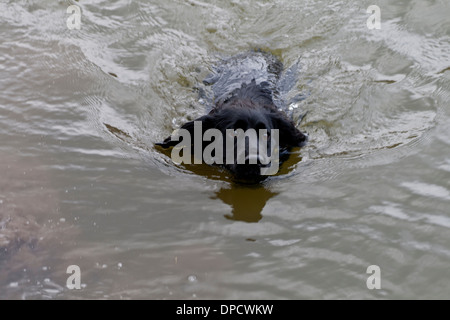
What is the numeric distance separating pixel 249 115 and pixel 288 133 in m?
0.57

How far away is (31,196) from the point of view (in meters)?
4.61

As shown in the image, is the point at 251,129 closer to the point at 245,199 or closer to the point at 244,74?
the point at 245,199

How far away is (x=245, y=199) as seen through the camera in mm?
4918

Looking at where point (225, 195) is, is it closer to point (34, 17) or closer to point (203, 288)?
point (203, 288)

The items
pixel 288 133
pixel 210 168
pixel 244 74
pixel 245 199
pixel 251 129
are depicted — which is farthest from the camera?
pixel 244 74

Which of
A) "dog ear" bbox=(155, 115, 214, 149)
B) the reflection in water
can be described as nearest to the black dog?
"dog ear" bbox=(155, 115, 214, 149)

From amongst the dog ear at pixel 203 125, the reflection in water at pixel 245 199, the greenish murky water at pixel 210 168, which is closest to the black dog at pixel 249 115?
the dog ear at pixel 203 125

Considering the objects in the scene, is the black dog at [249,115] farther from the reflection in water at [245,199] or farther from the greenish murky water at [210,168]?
the greenish murky water at [210,168]

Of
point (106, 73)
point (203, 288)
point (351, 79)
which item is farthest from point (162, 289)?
point (351, 79)

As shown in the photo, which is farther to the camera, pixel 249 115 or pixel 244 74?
pixel 244 74

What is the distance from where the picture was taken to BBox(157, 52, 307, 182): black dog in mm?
4945

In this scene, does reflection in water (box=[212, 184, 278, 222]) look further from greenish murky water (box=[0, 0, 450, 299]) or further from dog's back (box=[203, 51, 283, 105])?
dog's back (box=[203, 51, 283, 105])

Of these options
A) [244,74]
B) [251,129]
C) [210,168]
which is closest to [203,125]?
[210,168]

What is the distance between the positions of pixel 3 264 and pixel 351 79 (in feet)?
16.0
